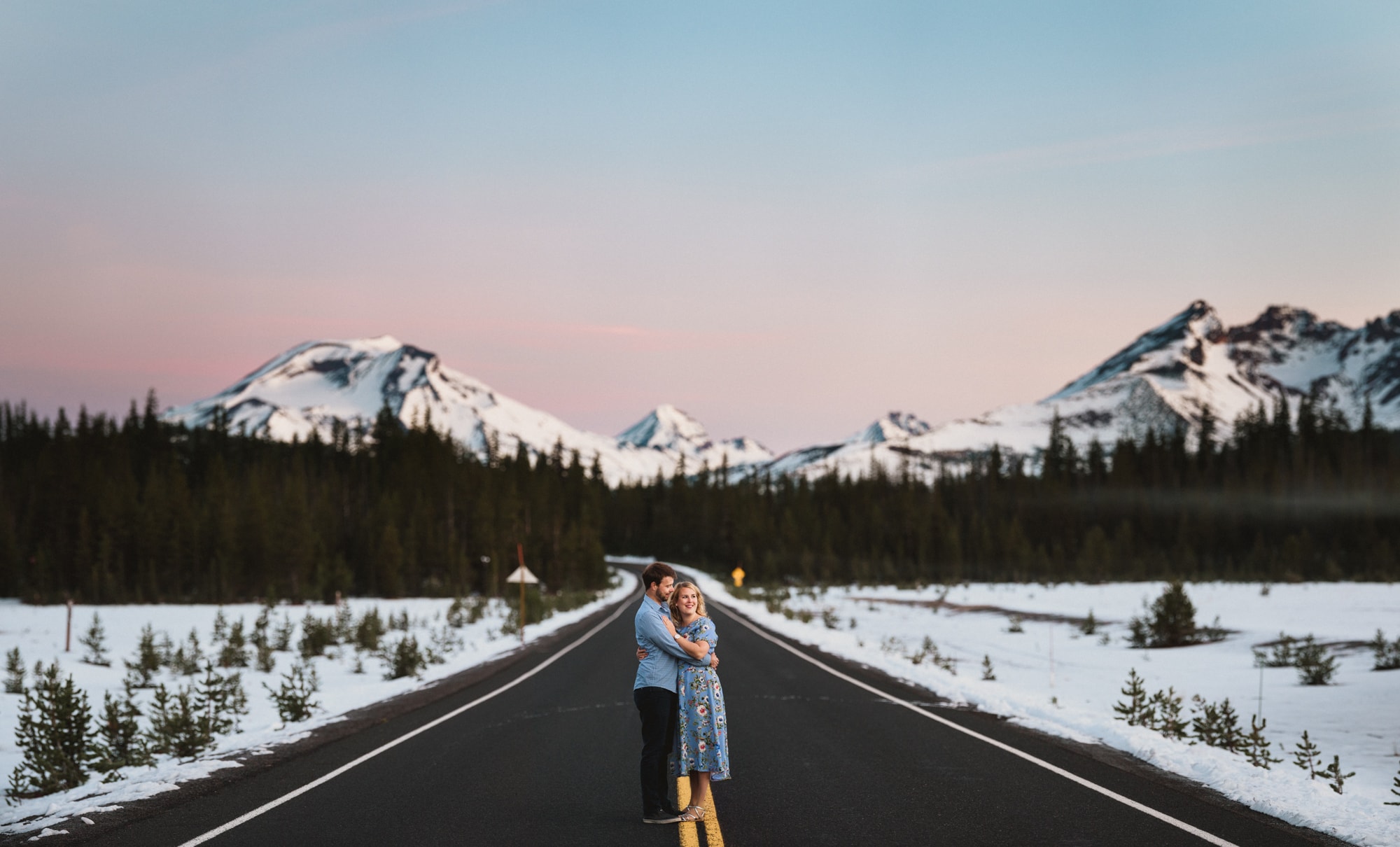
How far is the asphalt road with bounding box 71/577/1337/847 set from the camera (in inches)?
279

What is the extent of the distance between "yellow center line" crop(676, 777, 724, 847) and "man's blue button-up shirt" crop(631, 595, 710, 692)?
97 cm

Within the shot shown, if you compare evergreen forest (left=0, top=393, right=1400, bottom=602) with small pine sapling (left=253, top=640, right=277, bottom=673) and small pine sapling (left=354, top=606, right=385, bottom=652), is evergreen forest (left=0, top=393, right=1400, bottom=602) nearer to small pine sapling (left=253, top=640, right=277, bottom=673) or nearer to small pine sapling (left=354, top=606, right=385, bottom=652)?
small pine sapling (left=354, top=606, right=385, bottom=652)

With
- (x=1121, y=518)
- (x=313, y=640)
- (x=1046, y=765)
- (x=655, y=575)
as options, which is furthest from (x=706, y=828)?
(x=1121, y=518)

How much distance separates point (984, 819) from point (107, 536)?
8283 centimetres

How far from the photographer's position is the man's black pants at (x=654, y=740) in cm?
758

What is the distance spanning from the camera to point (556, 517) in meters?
104

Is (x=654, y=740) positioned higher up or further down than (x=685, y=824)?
higher up

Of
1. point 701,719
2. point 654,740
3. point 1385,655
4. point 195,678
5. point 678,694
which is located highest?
point 678,694

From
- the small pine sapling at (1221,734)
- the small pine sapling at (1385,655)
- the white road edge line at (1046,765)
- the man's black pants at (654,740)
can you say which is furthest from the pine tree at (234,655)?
the small pine sapling at (1385,655)

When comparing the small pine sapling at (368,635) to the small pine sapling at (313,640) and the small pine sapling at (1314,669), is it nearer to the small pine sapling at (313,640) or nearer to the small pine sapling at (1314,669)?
the small pine sapling at (313,640)

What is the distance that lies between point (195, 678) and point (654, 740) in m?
20.6

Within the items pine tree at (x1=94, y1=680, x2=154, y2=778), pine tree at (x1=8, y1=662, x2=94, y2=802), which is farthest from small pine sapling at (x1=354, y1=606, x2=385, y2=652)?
pine tree at (x1=8, y1=662, x2=94, y2=802)

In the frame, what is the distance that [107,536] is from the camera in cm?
7512

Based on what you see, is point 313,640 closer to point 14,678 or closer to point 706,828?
point 14,678
